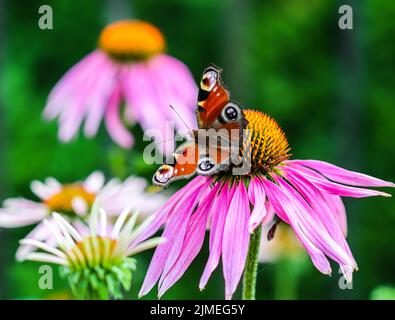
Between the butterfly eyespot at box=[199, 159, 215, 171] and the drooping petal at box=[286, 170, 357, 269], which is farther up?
the butterfly eyespot at box=[199, 159, 215, 171]

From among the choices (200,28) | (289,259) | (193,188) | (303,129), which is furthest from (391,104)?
(193,188)

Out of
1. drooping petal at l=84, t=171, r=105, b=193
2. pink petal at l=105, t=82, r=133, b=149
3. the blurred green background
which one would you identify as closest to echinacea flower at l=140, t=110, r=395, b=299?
drooping petal at l=84, t=171, r=105, b=193

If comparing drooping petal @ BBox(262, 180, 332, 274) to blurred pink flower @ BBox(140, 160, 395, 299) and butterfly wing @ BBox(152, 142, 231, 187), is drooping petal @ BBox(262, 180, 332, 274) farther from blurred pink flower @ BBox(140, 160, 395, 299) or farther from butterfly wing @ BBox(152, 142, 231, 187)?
butterfly wing @ BBox(152, 142, 231, 187)

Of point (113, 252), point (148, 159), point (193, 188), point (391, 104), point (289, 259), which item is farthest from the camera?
point (391, 104)

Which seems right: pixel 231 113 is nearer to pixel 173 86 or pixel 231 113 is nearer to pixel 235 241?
pixel 235 241
